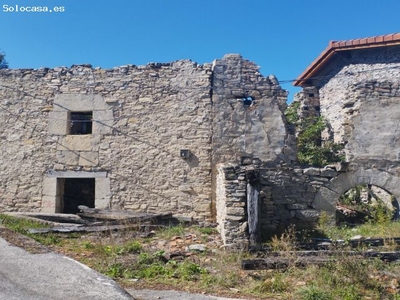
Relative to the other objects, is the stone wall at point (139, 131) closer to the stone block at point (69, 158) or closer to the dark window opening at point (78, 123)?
the stone block at point (69, 158)

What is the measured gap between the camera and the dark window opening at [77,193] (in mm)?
10242

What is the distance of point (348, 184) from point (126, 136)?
5.30 m

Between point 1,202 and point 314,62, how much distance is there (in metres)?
10.5

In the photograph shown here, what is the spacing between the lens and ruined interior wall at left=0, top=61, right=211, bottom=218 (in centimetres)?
846

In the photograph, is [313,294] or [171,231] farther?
[171,231]

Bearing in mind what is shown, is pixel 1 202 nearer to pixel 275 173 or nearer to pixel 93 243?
pixel 93 243

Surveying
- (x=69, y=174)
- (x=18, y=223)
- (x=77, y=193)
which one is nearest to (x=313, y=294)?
(x=18, y=223)

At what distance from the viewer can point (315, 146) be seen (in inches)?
379

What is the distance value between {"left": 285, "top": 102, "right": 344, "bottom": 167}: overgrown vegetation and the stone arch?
0.88m

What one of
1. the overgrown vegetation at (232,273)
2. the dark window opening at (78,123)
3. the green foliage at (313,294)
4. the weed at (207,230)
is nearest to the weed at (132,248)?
the overgrown vegetation at (232,273)

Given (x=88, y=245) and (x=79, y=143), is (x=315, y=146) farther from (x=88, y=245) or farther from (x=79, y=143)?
(x=88, y=245)

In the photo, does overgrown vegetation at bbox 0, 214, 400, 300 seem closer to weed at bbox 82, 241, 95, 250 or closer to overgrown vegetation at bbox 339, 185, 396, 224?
weed at bbox 82, 241, 95, 250

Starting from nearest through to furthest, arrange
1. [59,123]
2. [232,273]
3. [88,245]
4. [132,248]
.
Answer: [232,273]
[132,248]
[88,245]
[59,123]

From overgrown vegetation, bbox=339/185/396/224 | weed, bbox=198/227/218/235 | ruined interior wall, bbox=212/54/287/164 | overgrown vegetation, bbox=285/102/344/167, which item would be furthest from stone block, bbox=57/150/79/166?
overgrown vegetation, bbox=339/185/396/224
